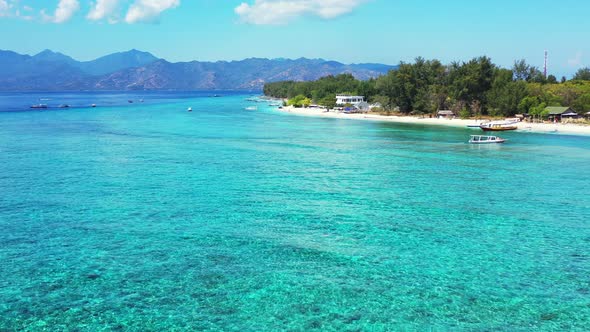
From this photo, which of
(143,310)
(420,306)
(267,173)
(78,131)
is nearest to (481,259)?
(420,306)

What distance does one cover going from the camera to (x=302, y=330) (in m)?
16.5

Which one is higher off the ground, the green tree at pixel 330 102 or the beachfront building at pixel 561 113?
the green tree at pixel 330 102

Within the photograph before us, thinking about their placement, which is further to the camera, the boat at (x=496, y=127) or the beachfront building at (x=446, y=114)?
the beachfront building at (x=446, y=114)

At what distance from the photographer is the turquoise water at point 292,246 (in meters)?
17.6

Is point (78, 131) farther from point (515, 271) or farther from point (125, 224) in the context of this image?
point (515, 271)

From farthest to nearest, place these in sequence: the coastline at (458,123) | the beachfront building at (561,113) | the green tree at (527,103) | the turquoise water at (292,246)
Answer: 1. the green tree at (527,103)
2. the beachfront building at (561,113)
3. the coastline at (458,123)
4. the turquoise water at (292,246)

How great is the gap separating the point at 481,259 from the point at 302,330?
434 inches

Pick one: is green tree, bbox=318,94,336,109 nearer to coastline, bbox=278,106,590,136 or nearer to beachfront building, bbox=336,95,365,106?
beachfront building, bbox=336,95,365,106

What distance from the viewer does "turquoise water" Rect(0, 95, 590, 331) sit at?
17.6m

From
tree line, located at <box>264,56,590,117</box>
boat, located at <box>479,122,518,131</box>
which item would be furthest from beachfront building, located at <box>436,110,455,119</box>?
boat, located at <box>479,122,518,131</box>

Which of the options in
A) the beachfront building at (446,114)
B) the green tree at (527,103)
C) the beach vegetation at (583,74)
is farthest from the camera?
the beach vegetation at (583,74)

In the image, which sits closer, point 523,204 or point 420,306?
point 420,306

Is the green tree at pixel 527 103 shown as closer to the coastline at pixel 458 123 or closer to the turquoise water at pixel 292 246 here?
the coastline at pixel 458 123

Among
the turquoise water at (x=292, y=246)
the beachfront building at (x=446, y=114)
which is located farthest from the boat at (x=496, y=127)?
the turquoise water at (x=292, y=246)
